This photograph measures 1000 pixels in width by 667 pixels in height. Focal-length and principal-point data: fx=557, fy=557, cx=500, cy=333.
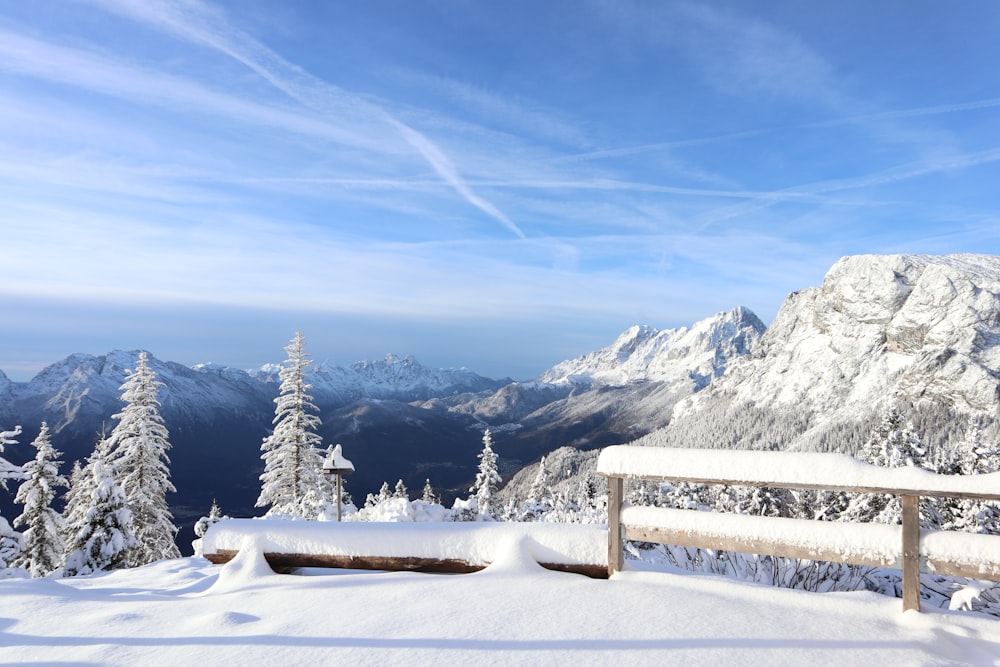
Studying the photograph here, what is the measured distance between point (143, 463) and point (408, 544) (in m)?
24.3

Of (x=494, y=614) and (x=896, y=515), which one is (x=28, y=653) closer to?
(x=494, y=614)

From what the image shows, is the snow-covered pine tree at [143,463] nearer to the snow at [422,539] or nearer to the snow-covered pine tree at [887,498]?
the snow at [422,539]

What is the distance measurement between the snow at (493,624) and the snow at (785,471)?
1.15 meters

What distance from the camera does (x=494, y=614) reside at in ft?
16.0

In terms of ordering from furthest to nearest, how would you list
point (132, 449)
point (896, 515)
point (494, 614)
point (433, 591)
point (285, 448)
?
point (285, 448) → point (132, 449) → point (896, 515) → point (433, 591) → point (494, 614)

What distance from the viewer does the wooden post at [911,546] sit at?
4660 millimetres

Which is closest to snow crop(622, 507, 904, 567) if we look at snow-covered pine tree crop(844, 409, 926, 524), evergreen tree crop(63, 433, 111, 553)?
snow-covered pine tree crop(844, 409, 926, 524)

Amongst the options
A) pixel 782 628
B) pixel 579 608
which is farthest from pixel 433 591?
pixel 782 628

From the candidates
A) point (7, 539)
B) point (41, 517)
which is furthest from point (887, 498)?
point (41, 517)

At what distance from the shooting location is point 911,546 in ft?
15.4

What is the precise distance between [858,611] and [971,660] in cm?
83

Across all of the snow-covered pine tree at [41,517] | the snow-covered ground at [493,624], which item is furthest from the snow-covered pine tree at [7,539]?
the snow-covered ground at [493,624]

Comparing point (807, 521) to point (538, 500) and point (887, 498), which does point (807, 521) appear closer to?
point (887, 498)

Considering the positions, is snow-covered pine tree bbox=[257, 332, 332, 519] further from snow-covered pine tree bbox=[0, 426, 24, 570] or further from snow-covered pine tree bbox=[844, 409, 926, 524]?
snow-covered pine tree bbox=[844, 409, 926, 524]
